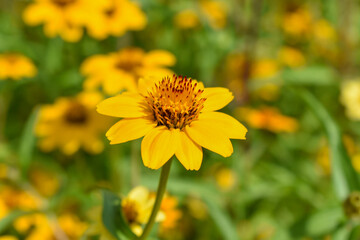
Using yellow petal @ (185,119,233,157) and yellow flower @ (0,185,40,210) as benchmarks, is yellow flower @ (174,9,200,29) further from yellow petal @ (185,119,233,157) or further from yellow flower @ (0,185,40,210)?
yellow petal @ (185,119,233,157)

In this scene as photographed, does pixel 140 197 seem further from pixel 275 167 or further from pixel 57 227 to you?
pixel 275 167

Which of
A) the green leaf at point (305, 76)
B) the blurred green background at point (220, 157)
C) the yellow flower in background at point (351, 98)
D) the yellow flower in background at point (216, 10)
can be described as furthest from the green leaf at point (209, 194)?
the yellow flower in background at point (216, 10)

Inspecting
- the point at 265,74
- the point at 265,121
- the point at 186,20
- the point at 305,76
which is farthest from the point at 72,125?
the point at 186,20

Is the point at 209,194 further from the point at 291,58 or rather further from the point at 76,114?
the point at 291,58

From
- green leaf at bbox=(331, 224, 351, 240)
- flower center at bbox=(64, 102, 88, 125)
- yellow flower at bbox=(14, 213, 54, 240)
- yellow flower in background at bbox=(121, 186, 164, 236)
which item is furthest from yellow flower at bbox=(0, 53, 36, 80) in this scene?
A: green leaf at bbox=(331, 224, 351, 240)

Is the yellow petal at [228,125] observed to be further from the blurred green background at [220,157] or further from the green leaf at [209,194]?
the green leaf at [209,194]
